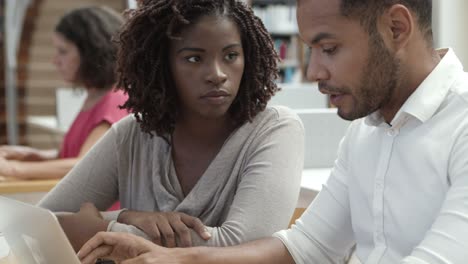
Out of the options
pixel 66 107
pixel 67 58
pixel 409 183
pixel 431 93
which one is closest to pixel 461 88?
pixel 431 93

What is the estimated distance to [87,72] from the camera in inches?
102

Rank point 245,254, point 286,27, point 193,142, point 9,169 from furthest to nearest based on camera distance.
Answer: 1. point 286,27
2. point 9,169
3. point 193,142
4. point 245,254

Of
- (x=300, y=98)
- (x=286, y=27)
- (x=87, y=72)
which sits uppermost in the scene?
(x=87, y=72)

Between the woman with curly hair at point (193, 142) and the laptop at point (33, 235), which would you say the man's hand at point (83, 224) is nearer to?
the woman with curly hair at point (193, 142)

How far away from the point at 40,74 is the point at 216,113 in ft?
20.1

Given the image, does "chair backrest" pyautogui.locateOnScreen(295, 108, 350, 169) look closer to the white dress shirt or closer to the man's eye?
the man's eye

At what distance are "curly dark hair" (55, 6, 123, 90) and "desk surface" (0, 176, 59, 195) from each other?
436 mm

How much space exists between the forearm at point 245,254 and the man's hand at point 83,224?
34 cm

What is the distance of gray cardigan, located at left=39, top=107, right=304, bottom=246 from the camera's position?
4.80 ft

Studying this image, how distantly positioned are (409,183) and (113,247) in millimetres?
500

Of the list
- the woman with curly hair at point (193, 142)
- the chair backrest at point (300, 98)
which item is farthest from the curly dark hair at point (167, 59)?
the chair backrest at point (300, 98)

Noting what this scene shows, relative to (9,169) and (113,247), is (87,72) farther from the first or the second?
(113,247)

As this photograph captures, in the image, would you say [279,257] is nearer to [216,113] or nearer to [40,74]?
[216,113]

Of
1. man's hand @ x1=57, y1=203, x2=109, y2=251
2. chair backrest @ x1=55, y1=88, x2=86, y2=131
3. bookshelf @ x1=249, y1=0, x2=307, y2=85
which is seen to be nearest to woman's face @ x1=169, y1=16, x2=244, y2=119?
man's hand @ x1=57, y1=203, x2=109, y2=251
